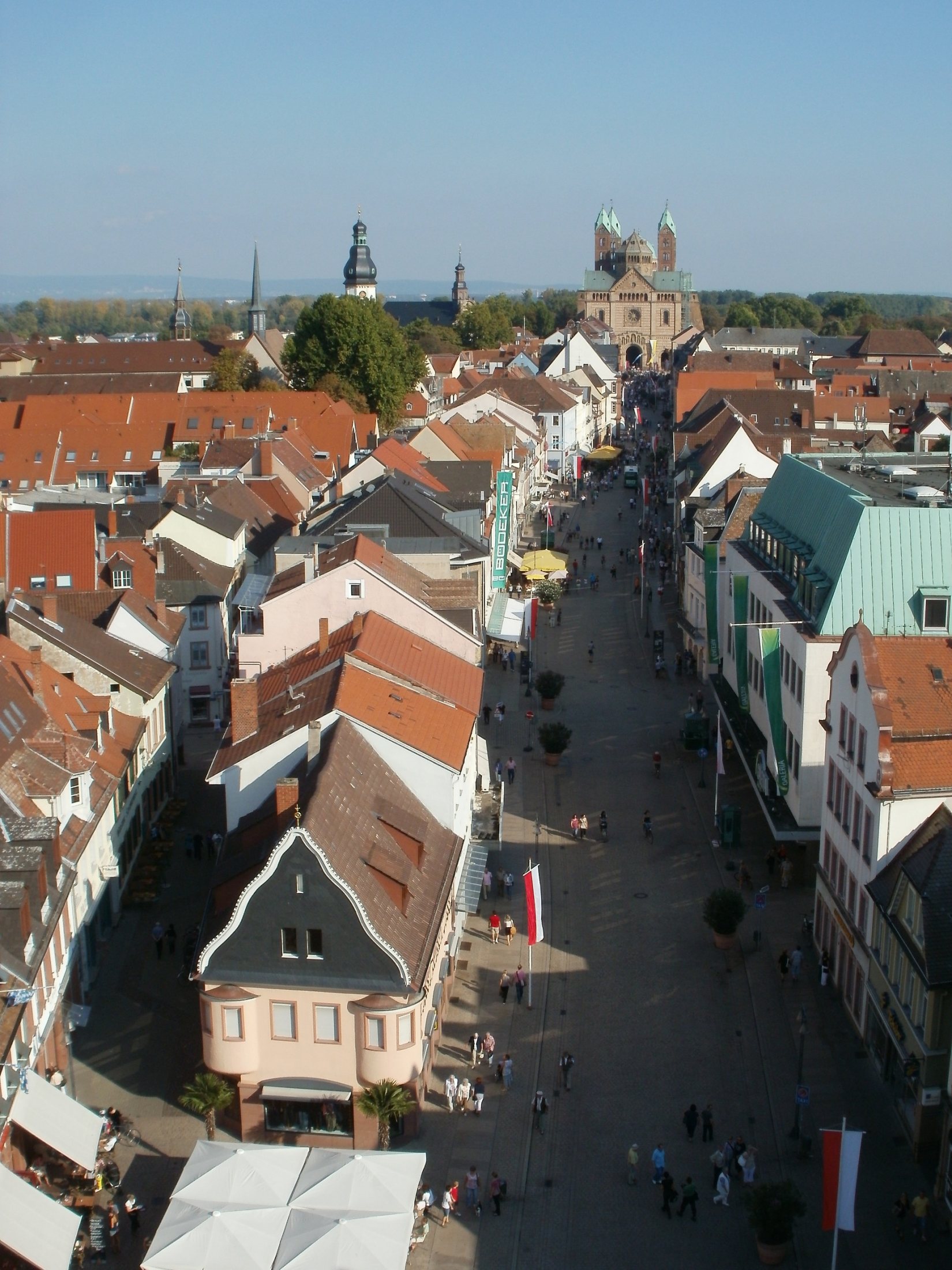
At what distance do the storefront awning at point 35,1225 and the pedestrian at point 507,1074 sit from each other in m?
9.43

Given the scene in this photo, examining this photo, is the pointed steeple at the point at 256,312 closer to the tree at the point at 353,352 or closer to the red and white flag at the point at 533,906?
the tree at the point at 353,352

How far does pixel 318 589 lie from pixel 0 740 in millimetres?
11222

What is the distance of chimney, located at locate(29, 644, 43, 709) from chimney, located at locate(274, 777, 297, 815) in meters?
12.0

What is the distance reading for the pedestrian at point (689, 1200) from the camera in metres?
26.0

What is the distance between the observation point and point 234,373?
119 meters

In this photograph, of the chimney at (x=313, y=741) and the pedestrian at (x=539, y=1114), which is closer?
the pedestrian at (x=539, y=1114)

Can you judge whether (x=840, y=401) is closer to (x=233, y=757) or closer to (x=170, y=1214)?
(x=233, y=757)

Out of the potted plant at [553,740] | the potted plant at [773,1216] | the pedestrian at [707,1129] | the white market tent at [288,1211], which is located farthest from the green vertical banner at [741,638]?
the white market tent at [288,1211]

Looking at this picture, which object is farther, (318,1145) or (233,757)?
(233,757)

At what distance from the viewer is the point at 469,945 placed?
36.9m

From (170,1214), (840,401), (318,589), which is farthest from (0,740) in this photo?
(840,401)

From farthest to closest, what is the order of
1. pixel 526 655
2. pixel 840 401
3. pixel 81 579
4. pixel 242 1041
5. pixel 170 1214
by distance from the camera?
pixel 840 401, pixel 526 655, pixel 81 579, pixel 242 1041, pixel 170 1214

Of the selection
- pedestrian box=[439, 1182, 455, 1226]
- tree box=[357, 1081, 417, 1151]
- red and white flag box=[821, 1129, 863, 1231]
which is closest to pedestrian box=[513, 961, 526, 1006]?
tree box=[357, 1081, 417, 1151]

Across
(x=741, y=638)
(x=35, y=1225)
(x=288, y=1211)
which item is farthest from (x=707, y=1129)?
(x=741, y=638)
